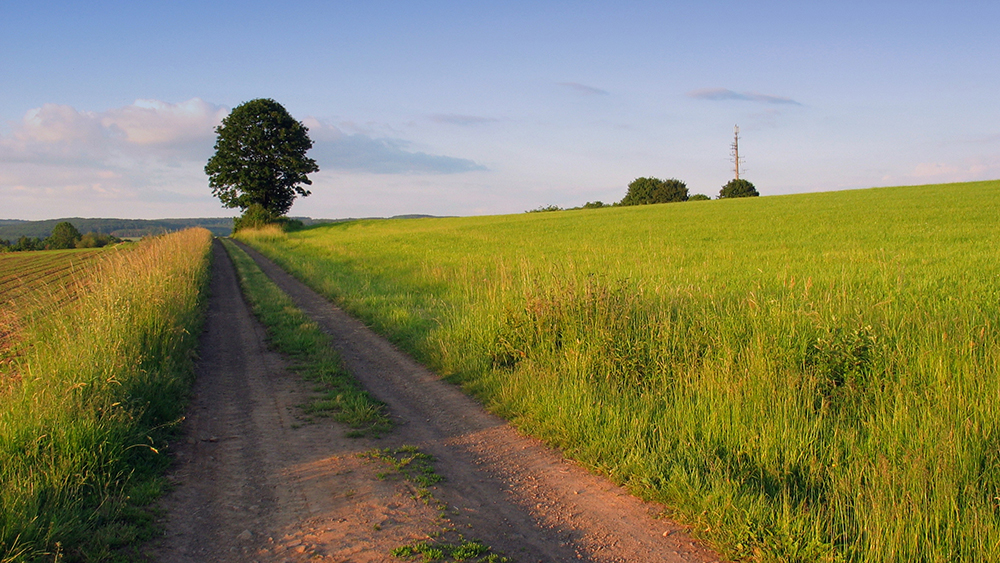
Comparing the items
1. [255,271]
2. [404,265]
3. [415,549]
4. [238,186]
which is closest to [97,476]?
[415,549]

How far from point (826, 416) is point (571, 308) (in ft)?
10.5

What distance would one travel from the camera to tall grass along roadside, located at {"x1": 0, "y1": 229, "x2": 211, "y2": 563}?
3.26m

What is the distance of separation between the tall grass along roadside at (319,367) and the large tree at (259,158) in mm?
44811

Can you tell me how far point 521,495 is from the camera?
165 inches

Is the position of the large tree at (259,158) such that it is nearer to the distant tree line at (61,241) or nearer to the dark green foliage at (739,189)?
the distant tree line at (61,241)

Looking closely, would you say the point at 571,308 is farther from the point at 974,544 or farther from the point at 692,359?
the point at 974,544

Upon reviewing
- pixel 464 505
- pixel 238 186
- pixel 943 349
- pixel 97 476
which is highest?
pixel 238 186

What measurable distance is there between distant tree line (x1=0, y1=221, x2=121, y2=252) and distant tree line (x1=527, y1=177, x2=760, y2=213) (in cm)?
6062

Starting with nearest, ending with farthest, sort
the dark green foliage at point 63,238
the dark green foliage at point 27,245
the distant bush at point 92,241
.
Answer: the dark green foliage at point 27,245 → the dark green foliage at point 63,238 → the distant bush at point 92,241

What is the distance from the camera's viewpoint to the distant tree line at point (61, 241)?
49.1 m

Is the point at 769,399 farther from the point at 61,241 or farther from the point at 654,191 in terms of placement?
the point at 654,191

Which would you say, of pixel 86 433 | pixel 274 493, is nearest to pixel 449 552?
pixel 274 493

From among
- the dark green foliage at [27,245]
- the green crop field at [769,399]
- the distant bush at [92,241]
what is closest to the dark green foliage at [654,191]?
the distant bush at [92,241]

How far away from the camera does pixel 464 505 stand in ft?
13.1
